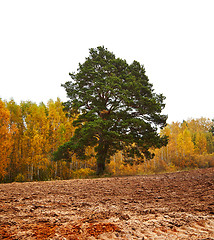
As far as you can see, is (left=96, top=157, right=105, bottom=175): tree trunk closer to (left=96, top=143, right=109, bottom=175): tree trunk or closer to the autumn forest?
(left=96, top=143, right=109, bottom=175): tree trunk

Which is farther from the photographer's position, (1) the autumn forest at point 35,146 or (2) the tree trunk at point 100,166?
(1) the autumn forest at point 35,146

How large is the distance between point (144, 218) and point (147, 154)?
1093 centimetres

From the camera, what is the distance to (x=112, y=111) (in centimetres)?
1363

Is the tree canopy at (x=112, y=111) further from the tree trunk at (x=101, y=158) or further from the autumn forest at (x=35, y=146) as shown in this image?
the autumn forest at (x=35, y=146)

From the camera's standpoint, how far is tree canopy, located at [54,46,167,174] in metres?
12.0

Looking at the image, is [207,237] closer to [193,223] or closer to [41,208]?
[193,223]

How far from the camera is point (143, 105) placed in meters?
12.9

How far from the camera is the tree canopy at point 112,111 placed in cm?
1195

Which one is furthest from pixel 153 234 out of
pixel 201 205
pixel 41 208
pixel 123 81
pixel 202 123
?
pixel 202 123

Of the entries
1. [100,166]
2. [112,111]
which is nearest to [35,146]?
[100,166]

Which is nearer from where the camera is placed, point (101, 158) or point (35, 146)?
point (101, 158)

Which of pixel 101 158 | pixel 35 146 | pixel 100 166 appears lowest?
pixel 100 166

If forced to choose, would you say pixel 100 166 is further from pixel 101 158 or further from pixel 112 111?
pixel 112 111

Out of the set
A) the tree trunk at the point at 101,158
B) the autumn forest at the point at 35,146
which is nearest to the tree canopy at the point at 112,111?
the tree trunk at the point at 101,158
